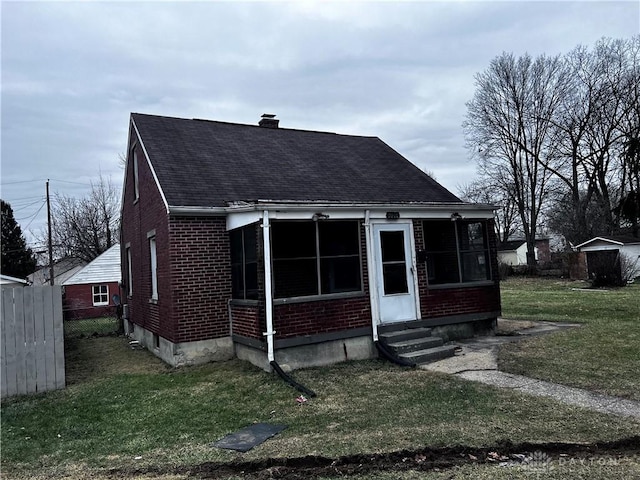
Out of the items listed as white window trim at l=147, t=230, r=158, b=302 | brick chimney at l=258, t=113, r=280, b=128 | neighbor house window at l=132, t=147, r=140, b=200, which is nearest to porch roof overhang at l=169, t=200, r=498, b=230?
white window trim at l=147, t=230, r=158, b=302

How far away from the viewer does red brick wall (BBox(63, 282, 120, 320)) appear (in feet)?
84.2

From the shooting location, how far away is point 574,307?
599 inches

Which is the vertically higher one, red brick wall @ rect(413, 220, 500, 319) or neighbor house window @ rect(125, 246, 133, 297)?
neighbor house window @ rect(125, 246, 133, 297)

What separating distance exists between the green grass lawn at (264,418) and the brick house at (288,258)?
0.94 metres

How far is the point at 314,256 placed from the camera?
10047 mm

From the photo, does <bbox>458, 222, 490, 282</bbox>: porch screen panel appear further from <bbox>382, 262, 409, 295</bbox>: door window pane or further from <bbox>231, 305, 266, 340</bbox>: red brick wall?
<bbox>231, 305, 266, 340</bbox>: red brick wall

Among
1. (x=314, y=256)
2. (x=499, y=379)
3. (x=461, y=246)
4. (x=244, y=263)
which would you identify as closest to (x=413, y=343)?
(x=499, y=379)

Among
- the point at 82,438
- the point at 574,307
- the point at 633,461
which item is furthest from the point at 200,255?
the point at 574,307

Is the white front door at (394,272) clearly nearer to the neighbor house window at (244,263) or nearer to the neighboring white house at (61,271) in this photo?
the neighbor house window at (244,263)

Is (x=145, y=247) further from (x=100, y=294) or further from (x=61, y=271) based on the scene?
(x=61, y=271)

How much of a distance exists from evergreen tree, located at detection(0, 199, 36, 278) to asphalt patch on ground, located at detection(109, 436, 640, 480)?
41.2m

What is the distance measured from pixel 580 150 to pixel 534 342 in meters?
30.8

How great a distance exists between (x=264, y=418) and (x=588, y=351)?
5.98m

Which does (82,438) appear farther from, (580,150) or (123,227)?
(580,150)
